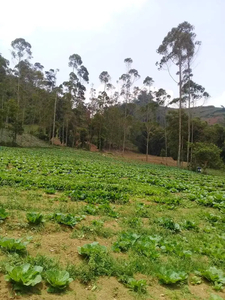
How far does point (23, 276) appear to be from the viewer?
2.47 meters

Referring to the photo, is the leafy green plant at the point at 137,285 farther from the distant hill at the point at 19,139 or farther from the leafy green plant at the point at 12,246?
the distant hill at the point at 19,139

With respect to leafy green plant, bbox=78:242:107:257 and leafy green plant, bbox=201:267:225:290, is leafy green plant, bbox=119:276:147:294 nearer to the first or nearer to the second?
leafy green plant, bbox=78:242:107:257

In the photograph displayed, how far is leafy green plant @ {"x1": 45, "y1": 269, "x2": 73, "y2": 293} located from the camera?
8.20 ft

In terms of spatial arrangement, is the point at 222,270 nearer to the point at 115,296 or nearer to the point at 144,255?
the point at 144,255

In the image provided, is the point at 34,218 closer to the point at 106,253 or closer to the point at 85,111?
the point at 106,253

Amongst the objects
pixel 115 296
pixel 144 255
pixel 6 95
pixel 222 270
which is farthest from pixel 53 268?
pixel 6 95

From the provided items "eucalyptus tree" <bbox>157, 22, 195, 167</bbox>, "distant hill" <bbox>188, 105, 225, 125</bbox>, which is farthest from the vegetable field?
"distant hill" <bbox>188, 105, 225, 125</bbox>

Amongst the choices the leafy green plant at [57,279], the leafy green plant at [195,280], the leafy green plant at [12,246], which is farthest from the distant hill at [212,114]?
the leafy green plant at [57,279]

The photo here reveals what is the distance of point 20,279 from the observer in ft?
7.98

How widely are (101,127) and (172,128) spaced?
15617 millimetres

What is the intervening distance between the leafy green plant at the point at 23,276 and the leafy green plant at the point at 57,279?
121 mm

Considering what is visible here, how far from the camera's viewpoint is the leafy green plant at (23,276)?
2.41m

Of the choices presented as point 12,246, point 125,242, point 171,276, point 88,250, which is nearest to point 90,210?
point 125,242

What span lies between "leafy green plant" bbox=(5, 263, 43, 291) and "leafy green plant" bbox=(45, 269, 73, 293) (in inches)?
4.7
